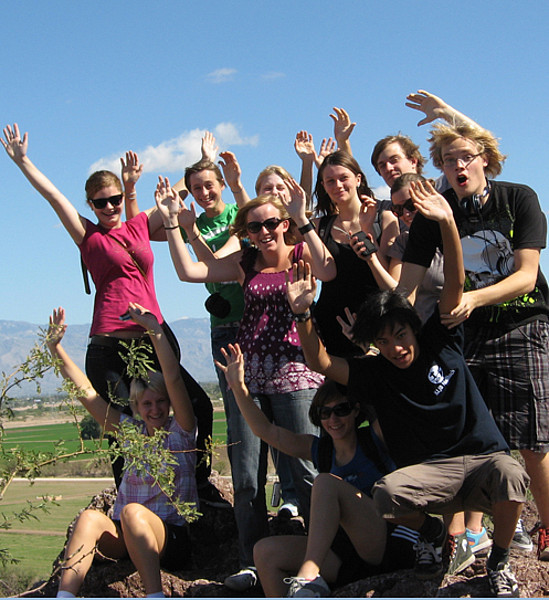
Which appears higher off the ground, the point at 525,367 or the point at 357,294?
the point at 357,294

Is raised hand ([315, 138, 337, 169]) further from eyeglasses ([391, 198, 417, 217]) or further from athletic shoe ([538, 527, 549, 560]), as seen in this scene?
athletic shoe ([538, 527, 549, 560])

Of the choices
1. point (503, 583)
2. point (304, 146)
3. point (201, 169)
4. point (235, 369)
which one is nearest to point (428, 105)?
point (304, 146)

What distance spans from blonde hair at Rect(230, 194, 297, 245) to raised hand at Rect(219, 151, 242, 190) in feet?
4.36

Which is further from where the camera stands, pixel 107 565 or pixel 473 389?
pixel 107 565

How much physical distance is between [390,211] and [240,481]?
230 cm

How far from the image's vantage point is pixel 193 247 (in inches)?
230

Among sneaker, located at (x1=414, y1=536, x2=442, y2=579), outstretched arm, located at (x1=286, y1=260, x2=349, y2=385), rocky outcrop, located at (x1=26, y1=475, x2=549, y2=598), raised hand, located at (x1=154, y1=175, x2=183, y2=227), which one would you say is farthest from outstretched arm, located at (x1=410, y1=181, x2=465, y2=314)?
raised hand, located at (x1=154, y1=175, x2=183, y2=227)

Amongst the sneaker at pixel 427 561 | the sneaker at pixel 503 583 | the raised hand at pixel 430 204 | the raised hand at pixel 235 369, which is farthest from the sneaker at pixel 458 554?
the raised hand at pixel 430 204

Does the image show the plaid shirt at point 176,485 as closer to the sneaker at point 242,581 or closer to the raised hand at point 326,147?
the sneaker at point 242,581

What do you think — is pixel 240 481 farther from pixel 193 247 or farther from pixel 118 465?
pixel 193 247

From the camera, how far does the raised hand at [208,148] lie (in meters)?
7.04

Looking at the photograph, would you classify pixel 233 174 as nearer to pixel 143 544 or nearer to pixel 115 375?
pixel 115 375

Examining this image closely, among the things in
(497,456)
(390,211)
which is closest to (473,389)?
(497,456)

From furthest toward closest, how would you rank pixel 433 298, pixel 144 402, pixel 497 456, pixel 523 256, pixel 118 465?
pixel 118 465
pixel 144 402
pixel 433 298
pixel 523 256
pixel 497 456
